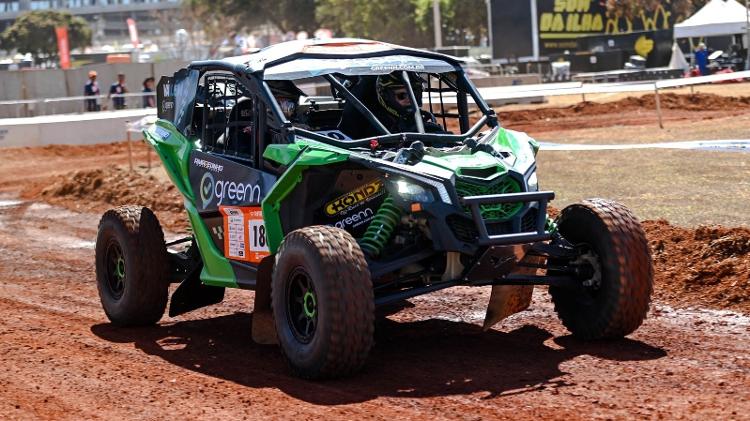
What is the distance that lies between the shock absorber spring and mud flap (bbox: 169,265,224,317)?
89.5 inches

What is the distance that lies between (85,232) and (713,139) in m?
11.7

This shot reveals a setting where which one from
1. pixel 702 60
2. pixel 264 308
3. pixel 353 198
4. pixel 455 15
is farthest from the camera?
pixel 455 15

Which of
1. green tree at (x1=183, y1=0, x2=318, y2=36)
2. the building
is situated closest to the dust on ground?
green tree at (x1=183, y1=0, x2=318, y2=36)

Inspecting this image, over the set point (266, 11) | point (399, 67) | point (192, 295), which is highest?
point (266, 11)

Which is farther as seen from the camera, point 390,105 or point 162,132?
point 162,132

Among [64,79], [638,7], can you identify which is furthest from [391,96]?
[638,7]

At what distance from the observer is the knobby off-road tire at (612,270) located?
7.48 metres

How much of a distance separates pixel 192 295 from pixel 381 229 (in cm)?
258

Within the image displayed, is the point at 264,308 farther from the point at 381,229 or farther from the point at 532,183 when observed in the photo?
the point at 532,183

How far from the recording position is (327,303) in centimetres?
676

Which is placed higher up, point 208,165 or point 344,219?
point 208,165

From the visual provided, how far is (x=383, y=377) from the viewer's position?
283 inches

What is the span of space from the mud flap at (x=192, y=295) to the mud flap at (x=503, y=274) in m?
2.39

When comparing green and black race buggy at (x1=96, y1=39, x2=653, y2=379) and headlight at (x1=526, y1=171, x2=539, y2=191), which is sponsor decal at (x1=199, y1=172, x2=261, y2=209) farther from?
headlight at (x1=526, y1=171, x2=539, y2=191)
